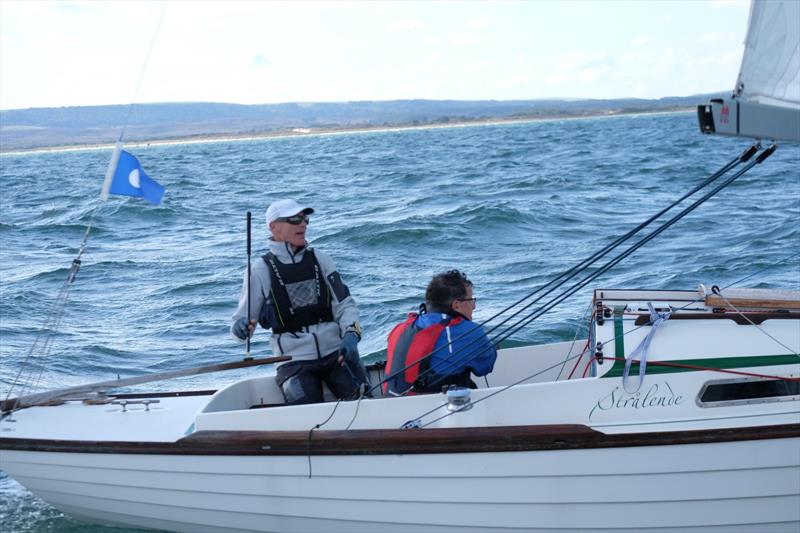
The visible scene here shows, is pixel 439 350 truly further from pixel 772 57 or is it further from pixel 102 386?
pixel 102 386

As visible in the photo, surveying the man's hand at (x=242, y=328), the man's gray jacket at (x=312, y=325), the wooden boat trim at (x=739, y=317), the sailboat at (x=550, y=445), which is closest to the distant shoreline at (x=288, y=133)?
the man's gray jacket at (x=312, y=325)

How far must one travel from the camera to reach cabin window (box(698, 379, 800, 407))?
415 centimetres

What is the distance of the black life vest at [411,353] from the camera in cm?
449

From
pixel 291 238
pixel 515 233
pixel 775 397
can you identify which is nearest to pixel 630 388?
pixel 775 397

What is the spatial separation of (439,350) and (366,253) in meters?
9.27

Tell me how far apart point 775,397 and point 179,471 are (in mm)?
2645

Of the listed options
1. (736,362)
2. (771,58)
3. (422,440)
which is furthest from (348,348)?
(771,58)

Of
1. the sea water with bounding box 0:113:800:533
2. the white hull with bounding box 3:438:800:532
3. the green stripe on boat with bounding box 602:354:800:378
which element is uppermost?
the green stripe on boat with bounding box 602:354:800:378

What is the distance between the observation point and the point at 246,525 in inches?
180

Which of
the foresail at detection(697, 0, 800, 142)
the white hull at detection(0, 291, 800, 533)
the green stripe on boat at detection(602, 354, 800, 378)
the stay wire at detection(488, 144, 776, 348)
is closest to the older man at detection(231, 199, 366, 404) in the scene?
the white hull at detection(0, 291, 800, 533)

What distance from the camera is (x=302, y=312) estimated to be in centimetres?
493

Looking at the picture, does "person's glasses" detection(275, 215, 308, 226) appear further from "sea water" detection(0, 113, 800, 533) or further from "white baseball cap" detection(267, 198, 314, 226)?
"sea water" detection(0, 113, 800, 533)

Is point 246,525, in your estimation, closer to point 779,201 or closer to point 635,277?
point 635,277

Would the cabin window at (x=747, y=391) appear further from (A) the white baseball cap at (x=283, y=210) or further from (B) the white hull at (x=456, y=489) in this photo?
(A) the white baseball cap at (x=283, y=210)
